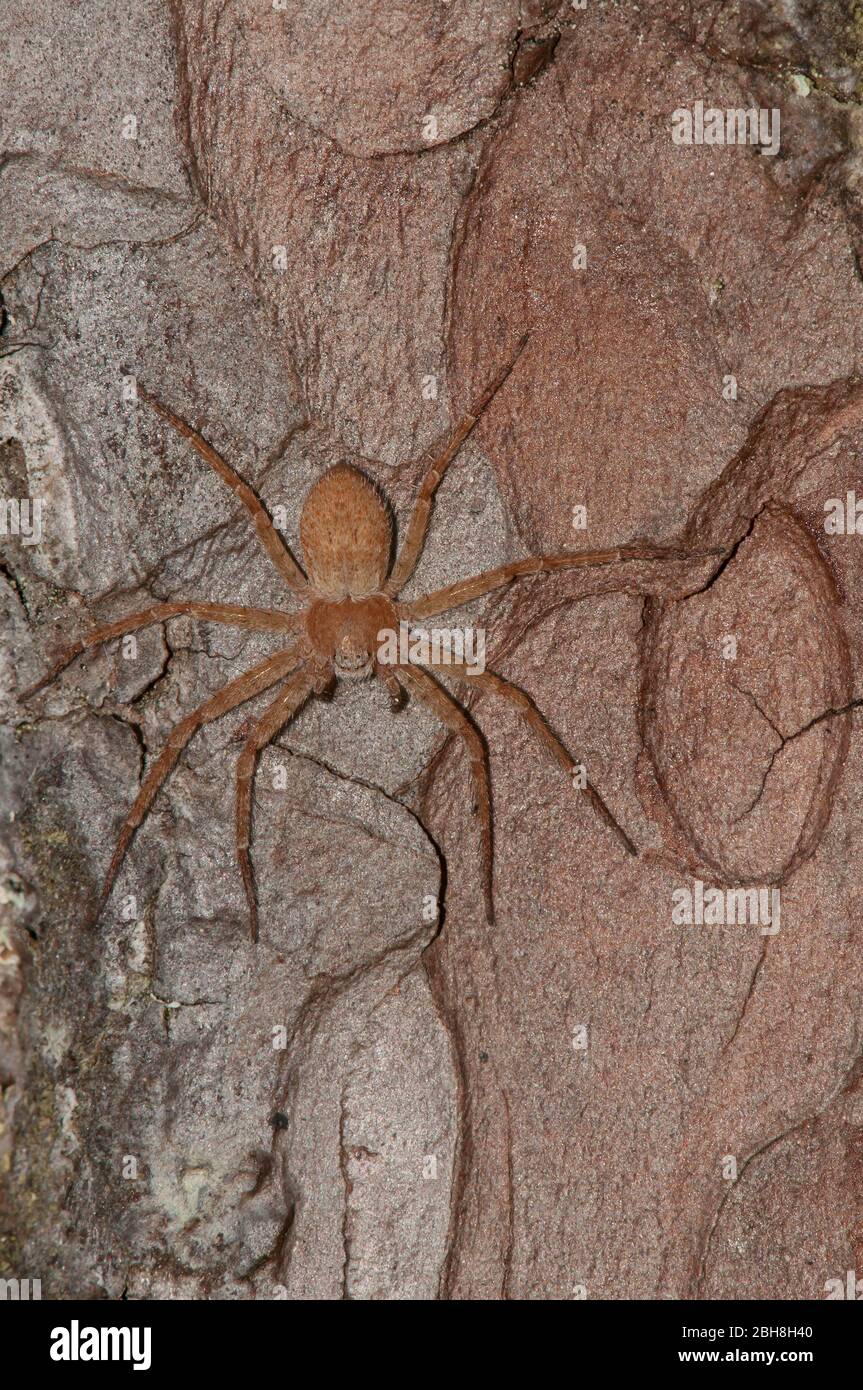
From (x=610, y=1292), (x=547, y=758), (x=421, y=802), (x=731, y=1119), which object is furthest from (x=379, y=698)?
(x=610, y=1292)

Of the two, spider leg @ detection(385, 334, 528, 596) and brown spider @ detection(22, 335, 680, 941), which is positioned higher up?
spider leg @ detection(385, 334, 528, 596)

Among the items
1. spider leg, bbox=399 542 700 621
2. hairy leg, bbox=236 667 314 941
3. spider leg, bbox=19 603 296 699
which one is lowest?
hairy leg, bbox=236 667 314 941

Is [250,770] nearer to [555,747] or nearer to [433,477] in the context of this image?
[555,747]

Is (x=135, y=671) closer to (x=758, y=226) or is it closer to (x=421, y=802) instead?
(x=421, y=802)

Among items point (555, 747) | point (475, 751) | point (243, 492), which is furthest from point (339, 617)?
point (555, 747)

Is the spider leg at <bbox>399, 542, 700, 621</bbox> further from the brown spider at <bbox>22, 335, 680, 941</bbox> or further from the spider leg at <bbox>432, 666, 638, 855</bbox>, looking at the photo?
the spider leg at <bbox>432, 666, 638, 855</bbox>

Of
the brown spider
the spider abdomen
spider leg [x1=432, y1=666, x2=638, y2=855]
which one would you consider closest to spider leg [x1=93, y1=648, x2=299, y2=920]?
the brown spider

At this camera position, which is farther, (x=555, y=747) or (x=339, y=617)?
(x=339, y=617)
